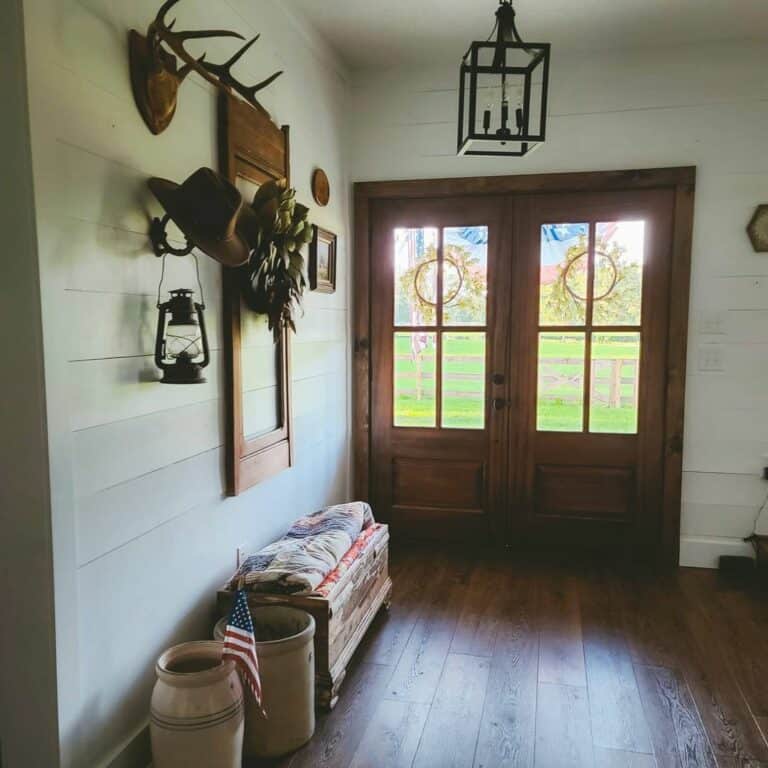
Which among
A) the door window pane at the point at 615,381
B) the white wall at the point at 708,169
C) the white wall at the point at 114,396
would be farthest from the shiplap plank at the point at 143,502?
the white wall at the point at 708,169

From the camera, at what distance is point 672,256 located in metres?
3.27

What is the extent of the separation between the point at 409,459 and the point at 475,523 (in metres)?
0.52

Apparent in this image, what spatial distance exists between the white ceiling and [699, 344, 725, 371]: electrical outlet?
4.86 ft

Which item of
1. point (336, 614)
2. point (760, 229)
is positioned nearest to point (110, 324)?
point (336, 614)

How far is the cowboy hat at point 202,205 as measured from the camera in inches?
70.4

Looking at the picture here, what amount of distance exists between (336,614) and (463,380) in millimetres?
1750

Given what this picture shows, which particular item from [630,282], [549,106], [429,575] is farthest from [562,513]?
[549,106]

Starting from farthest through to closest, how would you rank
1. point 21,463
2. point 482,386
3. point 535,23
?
1. point 482,386
2. point 535,23
3. point 21,463

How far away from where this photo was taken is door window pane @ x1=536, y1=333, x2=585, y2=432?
11.2 feet

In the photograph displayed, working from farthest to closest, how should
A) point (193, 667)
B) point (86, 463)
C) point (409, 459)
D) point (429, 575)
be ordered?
point (409, 459)
point (429, 575)
point (193, 667)
point (86, 463)

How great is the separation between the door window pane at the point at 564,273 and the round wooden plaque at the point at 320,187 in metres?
1.15

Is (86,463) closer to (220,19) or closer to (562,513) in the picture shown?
(220,19)

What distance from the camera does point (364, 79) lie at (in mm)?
3543

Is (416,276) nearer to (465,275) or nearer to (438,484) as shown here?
(465,275)
